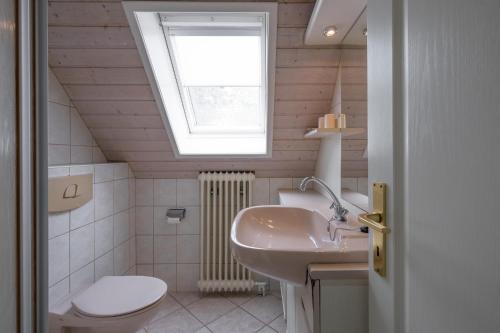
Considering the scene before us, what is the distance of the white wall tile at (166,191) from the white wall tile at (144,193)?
5 cm

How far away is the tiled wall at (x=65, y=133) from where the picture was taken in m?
1.63

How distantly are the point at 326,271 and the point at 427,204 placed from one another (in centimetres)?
41

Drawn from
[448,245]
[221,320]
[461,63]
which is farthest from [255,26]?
[221,320]

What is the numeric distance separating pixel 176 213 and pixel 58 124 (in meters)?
1.13

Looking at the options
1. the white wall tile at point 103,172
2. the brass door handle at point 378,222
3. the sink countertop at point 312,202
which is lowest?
the sink countertop at point 312,202

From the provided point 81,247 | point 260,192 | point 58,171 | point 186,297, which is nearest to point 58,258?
point 81,247

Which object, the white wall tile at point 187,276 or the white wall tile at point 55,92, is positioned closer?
the white wall tile at point 55,92

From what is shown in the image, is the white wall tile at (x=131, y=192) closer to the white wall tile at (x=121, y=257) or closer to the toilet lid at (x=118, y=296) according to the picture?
the white wall tile at (x=121, y=257)

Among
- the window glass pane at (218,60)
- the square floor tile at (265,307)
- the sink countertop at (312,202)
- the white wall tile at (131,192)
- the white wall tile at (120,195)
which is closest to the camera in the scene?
the sink countertop at (312,202)

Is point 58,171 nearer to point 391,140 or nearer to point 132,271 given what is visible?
point 132,271

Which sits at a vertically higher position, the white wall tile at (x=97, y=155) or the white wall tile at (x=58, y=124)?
the white wall tile at (x=58, y=124)

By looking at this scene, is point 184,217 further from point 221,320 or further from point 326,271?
point 326,271

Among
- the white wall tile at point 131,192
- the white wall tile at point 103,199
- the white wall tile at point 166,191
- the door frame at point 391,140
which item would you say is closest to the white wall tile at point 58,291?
the white wall tile at point 103,199

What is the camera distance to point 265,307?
212 centimetres
